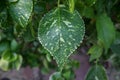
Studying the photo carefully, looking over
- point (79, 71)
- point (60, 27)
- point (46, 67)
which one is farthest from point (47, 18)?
point (79, 71)

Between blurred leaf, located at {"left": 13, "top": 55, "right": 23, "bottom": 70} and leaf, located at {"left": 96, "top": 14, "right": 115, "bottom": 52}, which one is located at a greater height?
leaf, located at {"left": 96, "top": 14, "right": 115, "bottom": 52}

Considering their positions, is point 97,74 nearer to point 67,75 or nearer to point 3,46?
point 67,75

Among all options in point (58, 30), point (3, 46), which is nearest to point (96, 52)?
point (58, 30)

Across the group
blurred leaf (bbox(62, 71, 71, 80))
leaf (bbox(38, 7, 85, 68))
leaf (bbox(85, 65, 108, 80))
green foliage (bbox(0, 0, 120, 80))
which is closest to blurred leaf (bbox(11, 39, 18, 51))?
green foliage (bbox(0, 0, 120, 80))

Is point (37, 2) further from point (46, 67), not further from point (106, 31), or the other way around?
point (46, 67)

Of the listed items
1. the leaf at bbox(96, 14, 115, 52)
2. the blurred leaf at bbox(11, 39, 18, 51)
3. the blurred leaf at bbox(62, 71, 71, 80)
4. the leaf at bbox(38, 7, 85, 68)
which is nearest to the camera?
the leaf at bbox(38, 7, 85, 68)

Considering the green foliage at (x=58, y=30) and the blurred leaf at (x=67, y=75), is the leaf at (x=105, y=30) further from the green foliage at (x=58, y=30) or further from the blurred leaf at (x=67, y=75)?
the blurred leaf at (x=67, y=75)

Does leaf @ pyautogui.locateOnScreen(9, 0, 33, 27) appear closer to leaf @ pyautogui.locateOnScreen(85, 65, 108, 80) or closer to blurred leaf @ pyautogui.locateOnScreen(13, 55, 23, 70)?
leaf @ pyautogui.locateOnScreen(85, 65, 108, 80)
